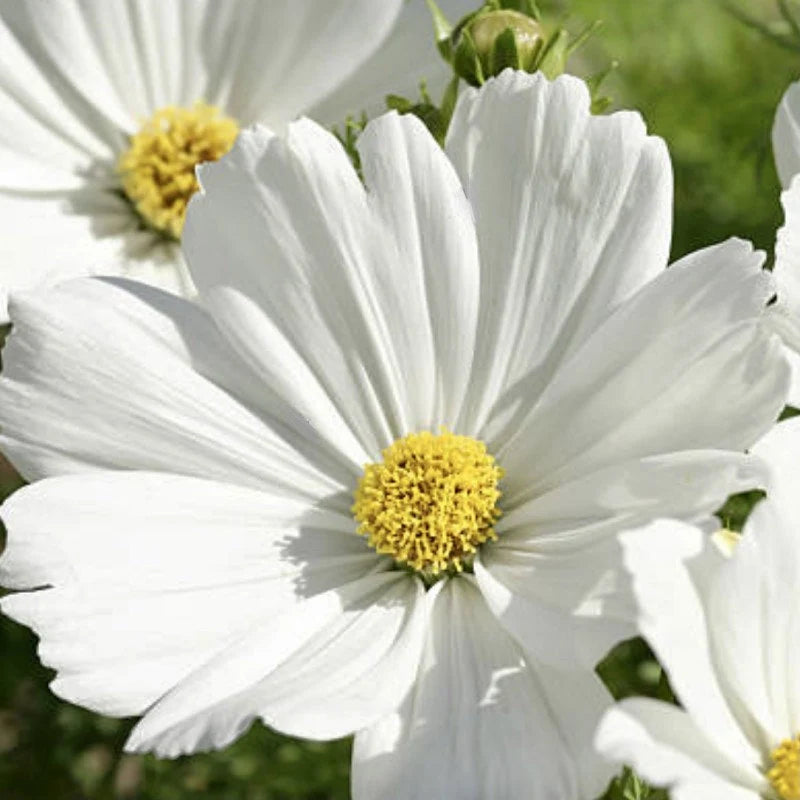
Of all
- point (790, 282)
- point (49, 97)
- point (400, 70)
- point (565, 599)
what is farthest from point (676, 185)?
point (565, 599)

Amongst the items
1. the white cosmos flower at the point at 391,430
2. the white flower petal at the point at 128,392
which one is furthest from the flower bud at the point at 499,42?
the white flower petal at the point at 128,392

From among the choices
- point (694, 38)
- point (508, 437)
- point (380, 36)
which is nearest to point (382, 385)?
point (508, 437)

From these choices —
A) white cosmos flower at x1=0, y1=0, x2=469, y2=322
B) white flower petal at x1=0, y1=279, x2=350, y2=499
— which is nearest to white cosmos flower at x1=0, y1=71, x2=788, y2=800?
white flower petal at x1=0, y1=279, x2=350, y2=499

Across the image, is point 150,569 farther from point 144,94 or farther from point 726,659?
point 144,94

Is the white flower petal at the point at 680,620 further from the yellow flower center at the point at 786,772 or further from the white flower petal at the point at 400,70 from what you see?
the white flower petal at the point at 400,70

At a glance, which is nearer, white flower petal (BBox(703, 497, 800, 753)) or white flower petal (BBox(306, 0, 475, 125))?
white flower petal (BBox(703, 497, 800, 753))

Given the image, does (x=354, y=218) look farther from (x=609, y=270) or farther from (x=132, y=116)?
(x=132, y=116)

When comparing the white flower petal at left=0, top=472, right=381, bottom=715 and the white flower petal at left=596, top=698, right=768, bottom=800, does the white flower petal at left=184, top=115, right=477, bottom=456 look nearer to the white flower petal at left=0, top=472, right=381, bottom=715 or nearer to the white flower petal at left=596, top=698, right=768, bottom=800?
the white flower petal at left=0, top=472, right=381, bottom=715
